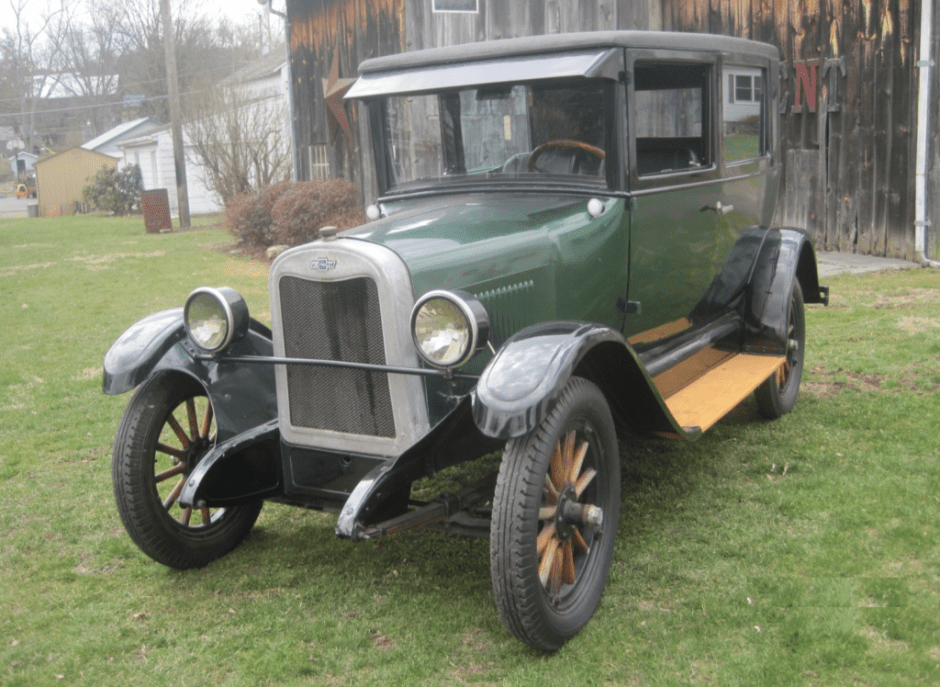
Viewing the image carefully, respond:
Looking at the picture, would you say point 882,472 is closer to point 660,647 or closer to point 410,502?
point 660,647

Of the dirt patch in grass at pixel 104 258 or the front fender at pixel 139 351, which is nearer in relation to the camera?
the front fender at pixel 139 351

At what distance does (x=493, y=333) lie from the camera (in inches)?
132

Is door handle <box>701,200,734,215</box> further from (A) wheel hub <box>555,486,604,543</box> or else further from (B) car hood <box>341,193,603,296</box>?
(A) wheel hub <box>555,486,604,543</box>

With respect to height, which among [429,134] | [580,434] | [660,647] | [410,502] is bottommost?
[660,647]

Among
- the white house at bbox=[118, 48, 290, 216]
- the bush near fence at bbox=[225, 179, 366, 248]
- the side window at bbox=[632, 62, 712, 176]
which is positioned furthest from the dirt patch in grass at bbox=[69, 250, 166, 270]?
the side window at bbox=[632, 62, 712, 176]

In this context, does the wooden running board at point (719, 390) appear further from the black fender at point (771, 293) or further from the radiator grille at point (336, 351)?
the radiator grille at point (336, 351)

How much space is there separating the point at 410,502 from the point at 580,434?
0.65 metres

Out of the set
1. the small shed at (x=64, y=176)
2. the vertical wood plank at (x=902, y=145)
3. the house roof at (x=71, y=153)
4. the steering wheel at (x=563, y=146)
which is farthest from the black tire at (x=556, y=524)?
the house roof at (x=71, y=153)

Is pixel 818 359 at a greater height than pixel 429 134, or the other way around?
pixel 429 134

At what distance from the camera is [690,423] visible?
3.73m

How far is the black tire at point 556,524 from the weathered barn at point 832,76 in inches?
250

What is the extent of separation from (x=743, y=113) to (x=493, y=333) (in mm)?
2301

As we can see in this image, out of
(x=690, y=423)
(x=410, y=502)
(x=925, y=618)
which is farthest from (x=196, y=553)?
(x=925, y=618)

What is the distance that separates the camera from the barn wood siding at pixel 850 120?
9414mm
